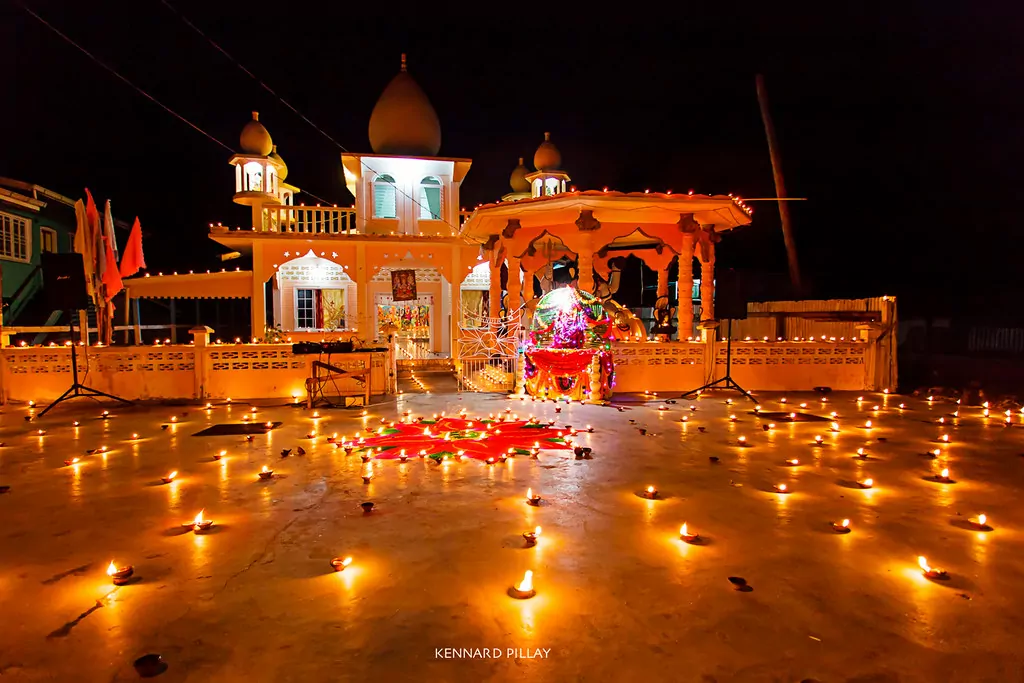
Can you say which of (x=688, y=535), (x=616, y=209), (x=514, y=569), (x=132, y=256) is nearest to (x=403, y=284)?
(x=132, y=256)

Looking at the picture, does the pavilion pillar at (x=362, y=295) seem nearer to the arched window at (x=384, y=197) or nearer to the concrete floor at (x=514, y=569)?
the arched window at (x=384, y=197)

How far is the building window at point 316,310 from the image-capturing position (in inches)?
792

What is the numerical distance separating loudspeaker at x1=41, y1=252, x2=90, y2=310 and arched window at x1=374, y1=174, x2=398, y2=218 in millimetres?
10206

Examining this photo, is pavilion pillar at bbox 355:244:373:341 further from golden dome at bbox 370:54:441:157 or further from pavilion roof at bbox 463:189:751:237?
pavilion roof at bbox 463:189:751:237

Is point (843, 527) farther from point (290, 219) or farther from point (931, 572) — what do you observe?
point (290, 219)

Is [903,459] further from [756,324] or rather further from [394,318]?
[394,318]

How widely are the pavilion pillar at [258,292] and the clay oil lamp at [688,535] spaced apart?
15908 mm

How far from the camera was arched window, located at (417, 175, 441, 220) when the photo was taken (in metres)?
19.3

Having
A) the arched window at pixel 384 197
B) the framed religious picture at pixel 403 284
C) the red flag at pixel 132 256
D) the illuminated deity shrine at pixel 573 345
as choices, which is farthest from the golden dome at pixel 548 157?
the red flag at pixel 132 256

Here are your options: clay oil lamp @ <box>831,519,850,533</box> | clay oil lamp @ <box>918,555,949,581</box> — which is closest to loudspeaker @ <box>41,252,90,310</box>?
clay oil lamp @ <box>831,519,850,533</box>

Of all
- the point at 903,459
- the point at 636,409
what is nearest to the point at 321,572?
the point at 903,459

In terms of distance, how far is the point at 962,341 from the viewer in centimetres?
1867

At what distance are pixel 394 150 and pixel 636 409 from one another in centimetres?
1328

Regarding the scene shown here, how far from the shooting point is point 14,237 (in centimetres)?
1989
